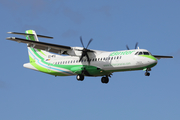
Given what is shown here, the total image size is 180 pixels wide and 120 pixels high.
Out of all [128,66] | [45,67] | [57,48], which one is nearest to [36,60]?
[45,67]

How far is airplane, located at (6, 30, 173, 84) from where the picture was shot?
30.3 meters

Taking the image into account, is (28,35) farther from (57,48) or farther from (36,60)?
(57,48)

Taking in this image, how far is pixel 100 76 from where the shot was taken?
1371 inches

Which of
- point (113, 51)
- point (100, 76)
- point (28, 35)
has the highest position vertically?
point (28, 35)

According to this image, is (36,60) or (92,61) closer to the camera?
(92,61)

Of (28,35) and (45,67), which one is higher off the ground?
(28,35)

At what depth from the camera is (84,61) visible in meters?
33.6

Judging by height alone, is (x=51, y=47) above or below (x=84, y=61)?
above

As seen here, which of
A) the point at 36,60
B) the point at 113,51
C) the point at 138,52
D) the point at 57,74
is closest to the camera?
the point at 138,52

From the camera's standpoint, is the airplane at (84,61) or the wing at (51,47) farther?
the wing at (51,47)

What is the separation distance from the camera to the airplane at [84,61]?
3033 cm

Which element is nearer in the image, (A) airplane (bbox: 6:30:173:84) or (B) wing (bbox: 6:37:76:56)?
(A) airplane (bbox: 6:30:173:84)

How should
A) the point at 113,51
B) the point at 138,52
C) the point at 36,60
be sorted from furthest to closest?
the point at 36,60 < the point at 113,51 < the point at 138,52

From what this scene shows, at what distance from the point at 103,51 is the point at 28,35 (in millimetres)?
10052
